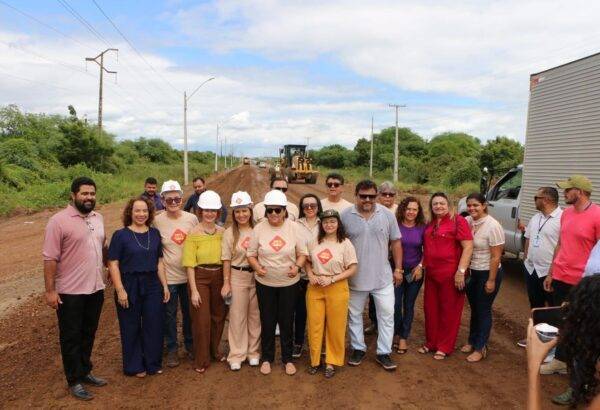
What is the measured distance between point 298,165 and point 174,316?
Result: 2734 centimetres

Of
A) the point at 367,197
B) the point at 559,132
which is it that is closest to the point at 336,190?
the point at 367,197

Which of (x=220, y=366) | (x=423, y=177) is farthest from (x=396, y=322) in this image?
(x=423, y=177)

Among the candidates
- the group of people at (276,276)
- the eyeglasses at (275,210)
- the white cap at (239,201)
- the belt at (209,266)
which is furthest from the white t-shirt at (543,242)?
the belt at (209,266)

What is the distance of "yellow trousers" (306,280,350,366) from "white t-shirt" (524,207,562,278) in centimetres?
208

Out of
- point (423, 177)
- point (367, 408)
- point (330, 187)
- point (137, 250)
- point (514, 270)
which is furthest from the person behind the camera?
point (423, 177)

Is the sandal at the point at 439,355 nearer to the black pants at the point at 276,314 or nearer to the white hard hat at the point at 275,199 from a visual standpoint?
the black pants at the point at 276,314

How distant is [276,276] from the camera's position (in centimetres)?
450

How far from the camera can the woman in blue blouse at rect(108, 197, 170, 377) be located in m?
4.35

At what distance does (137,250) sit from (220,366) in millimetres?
1406

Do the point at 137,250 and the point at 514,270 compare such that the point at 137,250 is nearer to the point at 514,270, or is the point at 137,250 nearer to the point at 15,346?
the point at 15,346

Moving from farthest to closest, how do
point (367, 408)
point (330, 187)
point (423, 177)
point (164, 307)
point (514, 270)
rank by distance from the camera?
point (423, 177)
point (514, 270)
point (330, 187)
point (164, 307)
point (367, 408)

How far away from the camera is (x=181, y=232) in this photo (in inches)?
187

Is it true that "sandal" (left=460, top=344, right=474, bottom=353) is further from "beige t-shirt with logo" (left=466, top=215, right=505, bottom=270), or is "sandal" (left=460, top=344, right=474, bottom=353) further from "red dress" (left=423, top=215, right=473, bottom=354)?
"beige t-shirt with logo" (left=466, top=215, right=505, bottom=270)

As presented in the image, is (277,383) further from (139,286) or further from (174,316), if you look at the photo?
(139,286)
